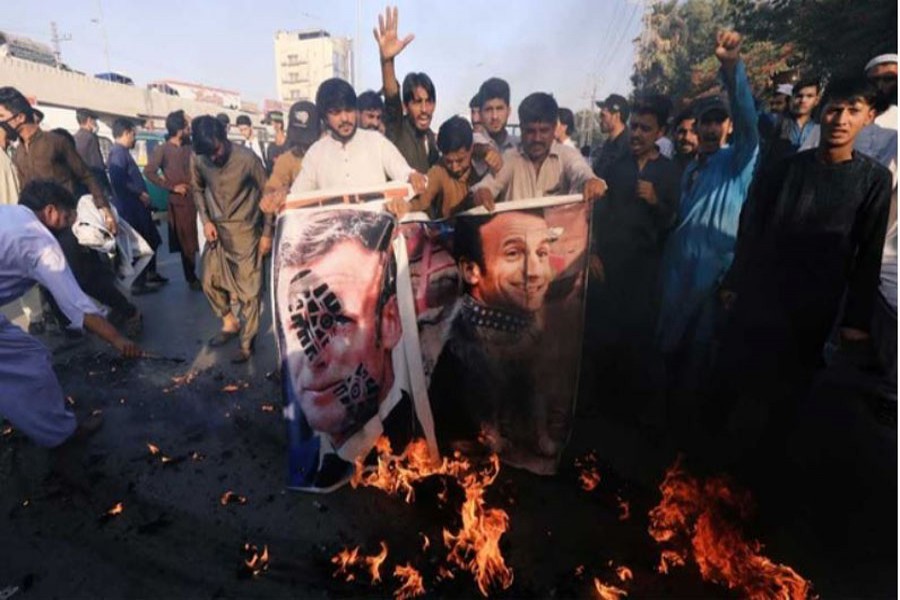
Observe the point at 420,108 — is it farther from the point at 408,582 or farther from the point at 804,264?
the point at 408,582

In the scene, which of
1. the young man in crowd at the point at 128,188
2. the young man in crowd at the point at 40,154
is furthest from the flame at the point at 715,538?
the young man in crowd at the point at 128,188

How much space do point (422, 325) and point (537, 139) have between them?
1.33 m

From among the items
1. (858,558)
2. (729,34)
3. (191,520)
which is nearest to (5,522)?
(191,520)

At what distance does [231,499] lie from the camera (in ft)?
9.53

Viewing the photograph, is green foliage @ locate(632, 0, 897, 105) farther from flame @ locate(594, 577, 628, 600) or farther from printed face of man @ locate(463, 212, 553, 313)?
flame @ locate(594, 577, 628, 600)

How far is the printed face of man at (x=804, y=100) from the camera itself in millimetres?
4750

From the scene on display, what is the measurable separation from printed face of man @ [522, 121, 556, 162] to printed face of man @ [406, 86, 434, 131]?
1.32m

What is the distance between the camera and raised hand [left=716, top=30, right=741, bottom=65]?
2621 millimetres

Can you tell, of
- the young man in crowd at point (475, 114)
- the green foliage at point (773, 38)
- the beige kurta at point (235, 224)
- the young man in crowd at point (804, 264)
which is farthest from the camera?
the green foliage at point (773, 38)

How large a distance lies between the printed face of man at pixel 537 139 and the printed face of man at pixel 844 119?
54.0 inches

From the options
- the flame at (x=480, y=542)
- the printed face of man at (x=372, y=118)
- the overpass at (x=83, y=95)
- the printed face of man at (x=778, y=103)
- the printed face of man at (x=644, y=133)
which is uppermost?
the overpass at (x=83, y=95)

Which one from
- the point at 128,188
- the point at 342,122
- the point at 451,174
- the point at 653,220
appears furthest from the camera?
the point at 128,188

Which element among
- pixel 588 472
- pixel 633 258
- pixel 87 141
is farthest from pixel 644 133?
pixel 87 141

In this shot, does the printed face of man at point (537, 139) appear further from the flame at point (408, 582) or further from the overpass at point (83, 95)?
the overpass at point (83, 95)
